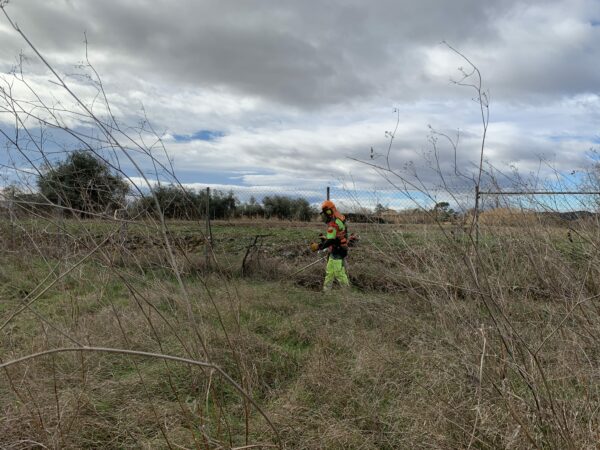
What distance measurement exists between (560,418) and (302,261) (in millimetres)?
6793

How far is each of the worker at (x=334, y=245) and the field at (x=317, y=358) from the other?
79.2 inches

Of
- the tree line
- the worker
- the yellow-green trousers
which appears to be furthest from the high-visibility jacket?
the tree line

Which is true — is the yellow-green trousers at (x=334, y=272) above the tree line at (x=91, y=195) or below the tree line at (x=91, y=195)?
below

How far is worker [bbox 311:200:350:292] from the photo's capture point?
6.54m

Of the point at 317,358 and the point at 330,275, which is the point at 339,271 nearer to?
the point at 330,275

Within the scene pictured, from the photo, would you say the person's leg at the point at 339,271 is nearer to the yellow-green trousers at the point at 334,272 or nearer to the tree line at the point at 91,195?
the yellow-green trousers at the point at 334,272

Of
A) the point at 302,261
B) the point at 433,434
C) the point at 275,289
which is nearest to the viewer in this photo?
the point at 433,434

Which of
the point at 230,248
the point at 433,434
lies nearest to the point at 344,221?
the point at 230,248

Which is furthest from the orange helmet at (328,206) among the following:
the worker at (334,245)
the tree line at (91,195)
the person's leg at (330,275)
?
the tree line at (91,195)

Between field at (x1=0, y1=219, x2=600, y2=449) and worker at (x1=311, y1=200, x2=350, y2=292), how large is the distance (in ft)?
6.60

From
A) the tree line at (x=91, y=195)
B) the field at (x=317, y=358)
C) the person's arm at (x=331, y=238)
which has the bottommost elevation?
the field at (x=317, y=358)

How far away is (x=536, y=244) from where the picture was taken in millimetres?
3402

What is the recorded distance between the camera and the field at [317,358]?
1.89 meters

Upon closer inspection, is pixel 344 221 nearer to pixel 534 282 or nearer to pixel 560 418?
pixel 534 282
